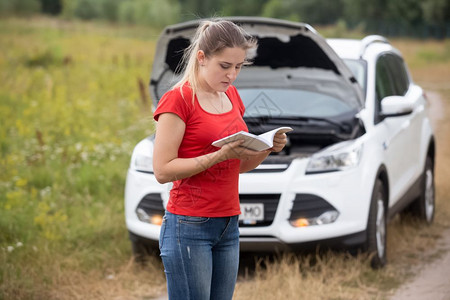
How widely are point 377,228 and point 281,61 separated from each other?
1566 millimetres

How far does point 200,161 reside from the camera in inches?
104

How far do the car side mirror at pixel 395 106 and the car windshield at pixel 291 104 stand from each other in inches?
10.9

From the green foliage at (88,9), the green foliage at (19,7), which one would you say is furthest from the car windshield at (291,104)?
the green foliage at (88,9)

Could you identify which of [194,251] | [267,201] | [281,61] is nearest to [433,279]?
[267,201]

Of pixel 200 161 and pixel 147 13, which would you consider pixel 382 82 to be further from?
pixel 147 13

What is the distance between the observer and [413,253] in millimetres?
6223

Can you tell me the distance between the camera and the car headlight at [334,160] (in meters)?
5.26

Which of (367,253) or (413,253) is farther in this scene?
(413,253)

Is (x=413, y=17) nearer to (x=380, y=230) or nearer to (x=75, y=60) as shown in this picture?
(x=75, y=60)

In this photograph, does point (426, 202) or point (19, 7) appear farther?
point (19, 7)

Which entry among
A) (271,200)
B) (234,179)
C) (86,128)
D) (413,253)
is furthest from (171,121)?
(86,128)

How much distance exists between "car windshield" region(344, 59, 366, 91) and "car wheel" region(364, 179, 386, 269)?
0.90m

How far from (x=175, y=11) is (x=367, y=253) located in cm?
6680

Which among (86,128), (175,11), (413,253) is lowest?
(175,11)
